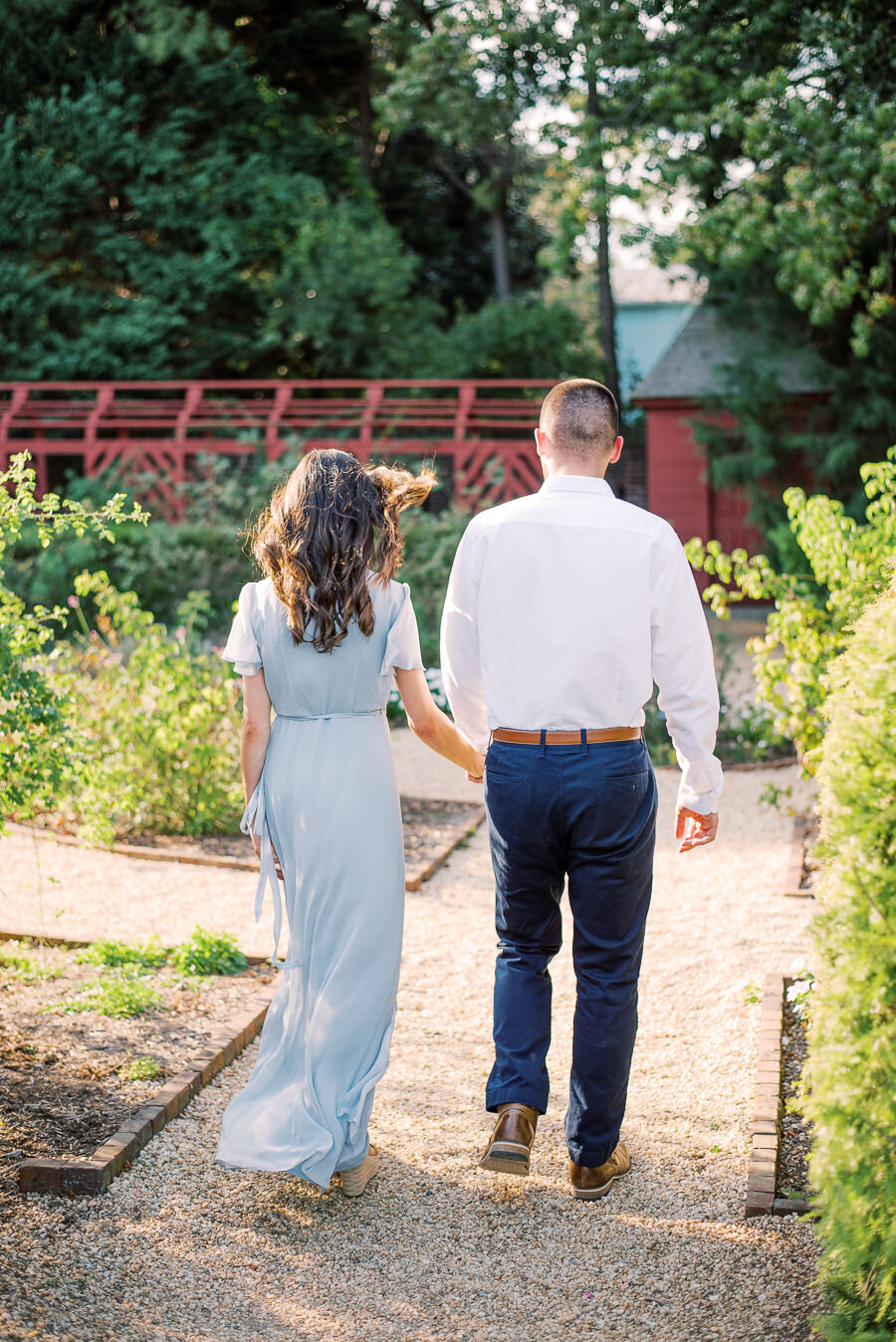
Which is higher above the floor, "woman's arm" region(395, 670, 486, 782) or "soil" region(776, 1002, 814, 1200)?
"woman's arm" region(395, 670, 486, 782)

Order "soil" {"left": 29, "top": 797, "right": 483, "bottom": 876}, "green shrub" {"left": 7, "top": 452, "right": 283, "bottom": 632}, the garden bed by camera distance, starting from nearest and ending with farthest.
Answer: the garden bed < "soil" {"left": 29, "top": 797, "right": 483, "bottom": 876} < "green shrub" {"left": 7, "top": 452, "right": 283, "bottom": 632}

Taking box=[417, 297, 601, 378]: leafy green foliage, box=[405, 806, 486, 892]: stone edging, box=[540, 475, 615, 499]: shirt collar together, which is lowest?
box=[405, 806, 486, 892]: stone edging

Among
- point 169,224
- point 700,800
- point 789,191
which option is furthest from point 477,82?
point 700,800

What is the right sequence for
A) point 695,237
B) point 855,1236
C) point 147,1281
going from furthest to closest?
point 695,237 < point 147,1281 < point 855,1236

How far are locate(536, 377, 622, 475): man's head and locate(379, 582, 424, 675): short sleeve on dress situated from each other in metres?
0.53

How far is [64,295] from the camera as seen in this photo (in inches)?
714

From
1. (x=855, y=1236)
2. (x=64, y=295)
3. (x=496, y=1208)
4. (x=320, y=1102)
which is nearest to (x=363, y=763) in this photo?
(x=320, y=1102)

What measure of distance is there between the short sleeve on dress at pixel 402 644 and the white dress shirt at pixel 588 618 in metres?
0.18

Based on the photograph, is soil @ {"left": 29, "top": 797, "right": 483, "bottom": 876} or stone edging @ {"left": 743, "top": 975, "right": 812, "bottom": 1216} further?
soil @ {"left": 29, "top": 797, "right": 483, "bottom": 876}

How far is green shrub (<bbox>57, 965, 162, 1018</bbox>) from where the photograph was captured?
4.21 metres

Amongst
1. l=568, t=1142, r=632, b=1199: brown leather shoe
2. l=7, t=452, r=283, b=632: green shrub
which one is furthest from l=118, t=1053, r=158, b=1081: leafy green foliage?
l=7, t=452, r=283, b=632: green shrub

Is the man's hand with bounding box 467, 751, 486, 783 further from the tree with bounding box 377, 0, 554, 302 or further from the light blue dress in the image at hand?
the tree with bounding box 377, 0, 554, 302

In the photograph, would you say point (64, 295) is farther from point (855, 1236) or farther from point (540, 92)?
point (855, 1236)

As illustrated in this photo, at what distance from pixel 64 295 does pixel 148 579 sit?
7955 mm
